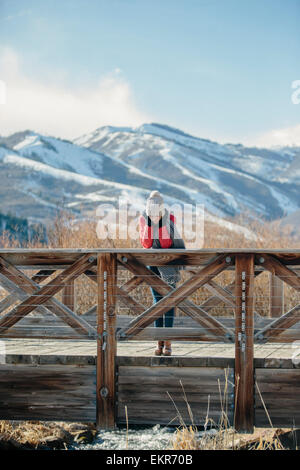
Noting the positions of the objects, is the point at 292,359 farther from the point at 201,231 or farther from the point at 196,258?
the point at 201,231

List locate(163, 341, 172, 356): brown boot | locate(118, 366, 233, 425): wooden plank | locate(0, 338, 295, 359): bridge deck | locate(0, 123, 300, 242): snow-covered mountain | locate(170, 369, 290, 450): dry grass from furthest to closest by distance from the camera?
locate(0, 123, 300, 242): snow-covered mountain < locate(0, 338, 295, 359): bridge deck < locate(163, 341, 172, 356): brown boot < locate(118, 366, 233, 425): wooden plank < locate(170, 369, 290, 450): dry grass

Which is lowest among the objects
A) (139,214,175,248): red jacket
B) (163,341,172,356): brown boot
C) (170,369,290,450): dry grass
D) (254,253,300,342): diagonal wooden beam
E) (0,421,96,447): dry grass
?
(0,421,96,447): dry grass

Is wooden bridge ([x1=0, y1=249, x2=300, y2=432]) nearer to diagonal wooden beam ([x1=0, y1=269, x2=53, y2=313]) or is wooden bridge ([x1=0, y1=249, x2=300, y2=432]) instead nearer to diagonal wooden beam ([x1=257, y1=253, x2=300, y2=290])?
diagonal wooden beam ([x1=257, y1=253, x2=300, y2=290])

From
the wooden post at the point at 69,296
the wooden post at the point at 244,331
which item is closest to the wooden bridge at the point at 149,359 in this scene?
the wooden post at the point at 244,331

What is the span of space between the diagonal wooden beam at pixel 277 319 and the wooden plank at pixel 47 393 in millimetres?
1657

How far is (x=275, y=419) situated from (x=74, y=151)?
4826 inches

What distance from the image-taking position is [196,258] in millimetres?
5902

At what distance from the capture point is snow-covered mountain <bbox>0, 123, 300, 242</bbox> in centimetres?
9469

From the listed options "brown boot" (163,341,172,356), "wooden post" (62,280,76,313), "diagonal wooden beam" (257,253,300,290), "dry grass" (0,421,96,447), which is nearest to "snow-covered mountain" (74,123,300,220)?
"wooden post" (62,280,76,313)

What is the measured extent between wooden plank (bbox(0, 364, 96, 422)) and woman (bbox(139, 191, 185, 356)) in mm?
793

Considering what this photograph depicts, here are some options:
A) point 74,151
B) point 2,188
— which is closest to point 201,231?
point 2,188

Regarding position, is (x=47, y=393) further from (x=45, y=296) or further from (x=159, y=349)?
(x=159, y=349)

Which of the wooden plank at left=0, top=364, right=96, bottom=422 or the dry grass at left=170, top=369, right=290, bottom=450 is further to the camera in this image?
the wooden plank at left=0, top=364, right=96, bottom=422

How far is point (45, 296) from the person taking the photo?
6.04 meters
